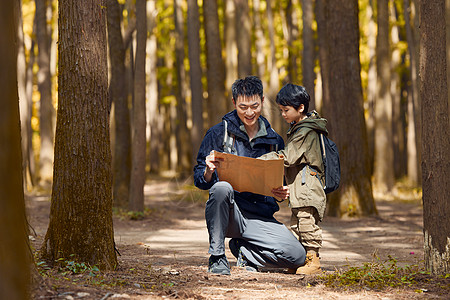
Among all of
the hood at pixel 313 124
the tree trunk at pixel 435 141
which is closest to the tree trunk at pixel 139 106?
the hood at pixel 313 124

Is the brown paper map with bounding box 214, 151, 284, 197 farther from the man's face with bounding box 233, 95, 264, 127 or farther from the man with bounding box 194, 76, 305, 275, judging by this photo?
the man's face with bounding box 233, 95, 264, 127

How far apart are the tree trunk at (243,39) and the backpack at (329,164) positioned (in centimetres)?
1119

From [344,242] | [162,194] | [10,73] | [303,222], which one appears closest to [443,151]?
[303,222]

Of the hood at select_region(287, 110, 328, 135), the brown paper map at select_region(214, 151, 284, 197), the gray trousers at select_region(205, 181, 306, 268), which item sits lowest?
the gray trousers at select_region(205, 181, 306, 268)

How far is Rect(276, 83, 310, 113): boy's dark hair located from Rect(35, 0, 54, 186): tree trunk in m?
15.2

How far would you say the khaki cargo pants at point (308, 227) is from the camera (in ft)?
18.8

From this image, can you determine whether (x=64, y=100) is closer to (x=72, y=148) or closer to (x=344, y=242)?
(x=72, y=148)

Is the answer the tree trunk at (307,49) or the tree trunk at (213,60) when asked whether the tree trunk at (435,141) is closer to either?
the tree trunk at (307,49)

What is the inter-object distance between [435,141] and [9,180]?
3.77 meters

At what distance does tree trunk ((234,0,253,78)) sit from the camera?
56.1 ft

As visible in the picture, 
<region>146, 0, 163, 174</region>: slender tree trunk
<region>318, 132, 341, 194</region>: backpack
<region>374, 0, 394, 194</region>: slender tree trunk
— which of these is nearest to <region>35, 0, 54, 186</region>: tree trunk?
<region>146, 0, 163, 174</region>: slender tree trunk

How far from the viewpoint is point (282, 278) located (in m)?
5.58

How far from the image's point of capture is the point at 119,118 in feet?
43.7

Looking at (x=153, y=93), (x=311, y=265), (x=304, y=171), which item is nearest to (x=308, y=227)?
(x=311, y=265)
